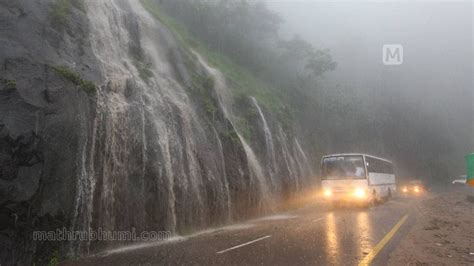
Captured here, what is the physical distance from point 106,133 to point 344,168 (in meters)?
14.8

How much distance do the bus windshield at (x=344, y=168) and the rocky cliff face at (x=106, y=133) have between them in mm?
4261

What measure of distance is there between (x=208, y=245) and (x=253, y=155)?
11868mm

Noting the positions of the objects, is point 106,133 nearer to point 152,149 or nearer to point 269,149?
point 152,149

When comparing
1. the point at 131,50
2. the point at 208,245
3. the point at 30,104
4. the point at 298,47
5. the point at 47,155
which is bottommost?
the point at 208,245

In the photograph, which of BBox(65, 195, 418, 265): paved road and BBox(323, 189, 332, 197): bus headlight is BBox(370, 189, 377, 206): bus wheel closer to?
BBox(323, 189, 332, 197): bus headlight

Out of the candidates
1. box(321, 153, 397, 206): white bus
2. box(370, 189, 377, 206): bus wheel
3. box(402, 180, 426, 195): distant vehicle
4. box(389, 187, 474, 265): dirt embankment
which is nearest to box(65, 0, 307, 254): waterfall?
box(321, 153, 397, 206): white bus

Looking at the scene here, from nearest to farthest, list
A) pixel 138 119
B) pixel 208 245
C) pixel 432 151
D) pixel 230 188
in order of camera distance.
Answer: pixel 208 245 < pixel 138 119 < pixel 230 188 < pixel 432 151

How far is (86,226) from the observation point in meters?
10.4

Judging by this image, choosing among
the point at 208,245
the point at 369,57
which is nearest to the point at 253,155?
the point at 208,245

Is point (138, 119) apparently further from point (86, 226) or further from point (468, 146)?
point (468, 146)

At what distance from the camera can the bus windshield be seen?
2214 centimetres

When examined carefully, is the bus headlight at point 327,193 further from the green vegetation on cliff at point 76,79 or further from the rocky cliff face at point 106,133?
the green vegetation on cliff at point 76,79

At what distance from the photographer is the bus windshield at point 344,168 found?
22.1 m

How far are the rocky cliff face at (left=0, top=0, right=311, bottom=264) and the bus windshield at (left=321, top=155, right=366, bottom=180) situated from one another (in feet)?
14.0
